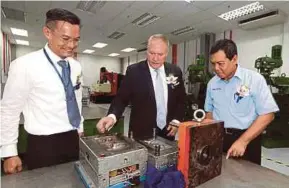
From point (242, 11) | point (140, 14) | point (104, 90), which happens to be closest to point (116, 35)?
point (140, 14)

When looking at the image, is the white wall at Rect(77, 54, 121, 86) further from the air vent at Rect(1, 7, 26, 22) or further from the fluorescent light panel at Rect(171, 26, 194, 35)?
the fluorescent light panel at Rect(171, 26, 194, 35)

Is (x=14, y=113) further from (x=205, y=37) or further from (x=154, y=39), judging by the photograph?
(x=205, y=37)

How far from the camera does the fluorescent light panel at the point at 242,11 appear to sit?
190 inches

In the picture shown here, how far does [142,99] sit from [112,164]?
1.03m

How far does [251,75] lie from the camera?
1559mm

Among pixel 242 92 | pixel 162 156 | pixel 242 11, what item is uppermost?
pixel 242 11

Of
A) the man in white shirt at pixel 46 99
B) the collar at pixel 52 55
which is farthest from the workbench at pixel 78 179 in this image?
the collar at pixel 52 55

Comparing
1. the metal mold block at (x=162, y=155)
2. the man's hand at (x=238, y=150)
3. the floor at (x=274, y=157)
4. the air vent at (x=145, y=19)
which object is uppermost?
the air vent at (x=145, y=19)

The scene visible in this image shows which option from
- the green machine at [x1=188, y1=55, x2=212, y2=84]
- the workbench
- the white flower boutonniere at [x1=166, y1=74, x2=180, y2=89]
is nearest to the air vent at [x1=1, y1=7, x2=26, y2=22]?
the green machine at [x1=188, y1=55, x2=212, y2=84]

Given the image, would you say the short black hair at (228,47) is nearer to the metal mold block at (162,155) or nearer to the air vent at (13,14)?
the metal mold block at (162,155)

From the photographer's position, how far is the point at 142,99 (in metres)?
1.86

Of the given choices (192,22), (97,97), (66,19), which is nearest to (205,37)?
(192,22)

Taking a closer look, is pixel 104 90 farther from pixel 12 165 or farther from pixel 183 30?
pixel 12 165

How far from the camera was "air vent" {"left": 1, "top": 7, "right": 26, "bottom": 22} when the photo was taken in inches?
219
